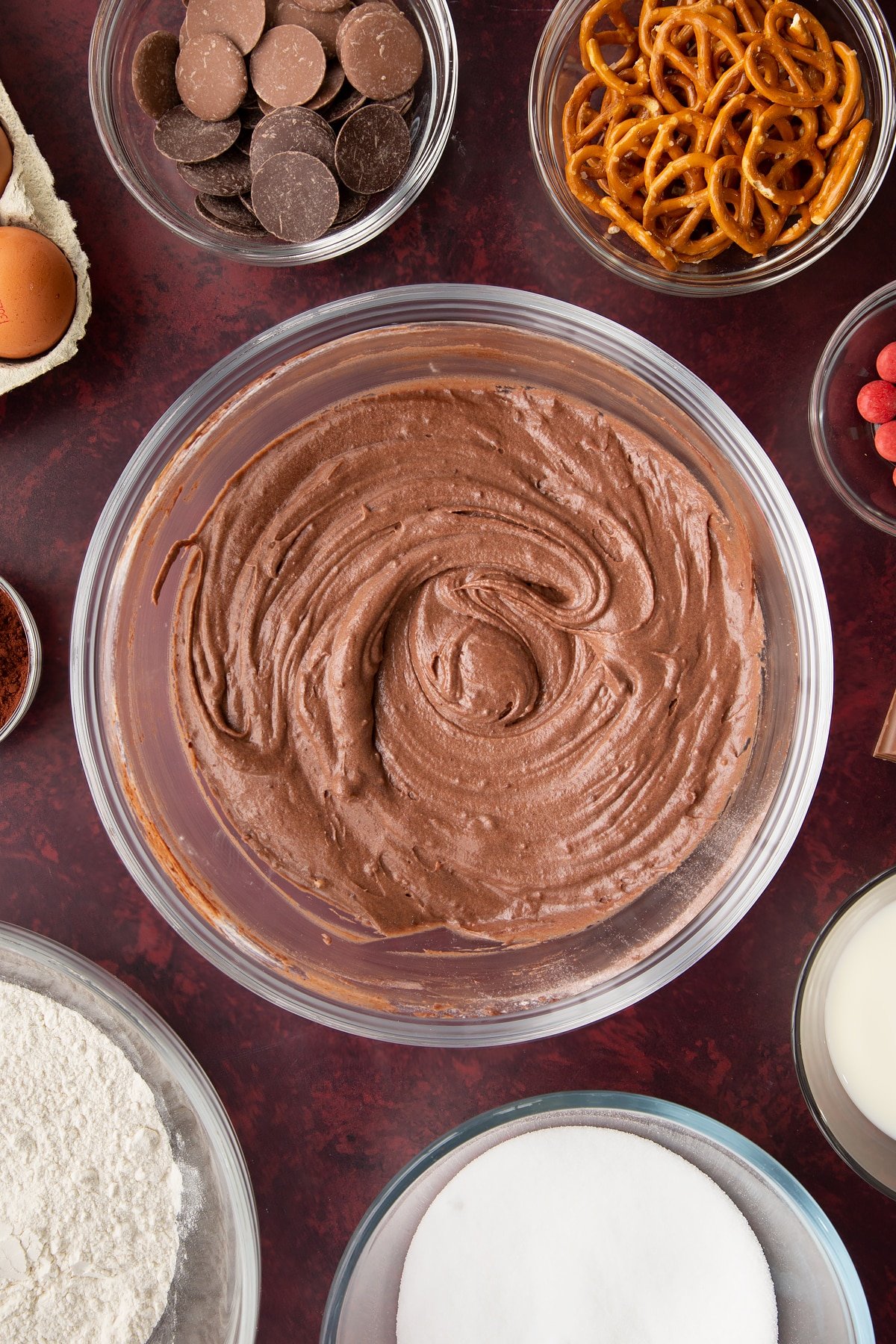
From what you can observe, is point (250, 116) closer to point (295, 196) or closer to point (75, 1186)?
point (295, 196)

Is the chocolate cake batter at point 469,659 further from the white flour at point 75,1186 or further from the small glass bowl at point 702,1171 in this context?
the white flour at point 75,1186

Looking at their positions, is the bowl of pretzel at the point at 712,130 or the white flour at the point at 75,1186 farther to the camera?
the white flour at the point at 75,1186

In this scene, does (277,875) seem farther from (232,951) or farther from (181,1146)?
(181,1146)

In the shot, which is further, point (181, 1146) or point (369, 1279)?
point (181, 1146)

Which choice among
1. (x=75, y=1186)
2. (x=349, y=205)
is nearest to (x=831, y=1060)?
(x=75, y=1186)

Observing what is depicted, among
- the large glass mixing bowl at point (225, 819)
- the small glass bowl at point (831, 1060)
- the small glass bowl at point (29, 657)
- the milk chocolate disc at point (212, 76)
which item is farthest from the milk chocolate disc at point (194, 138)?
the small glass bowl at point (831, 1060)

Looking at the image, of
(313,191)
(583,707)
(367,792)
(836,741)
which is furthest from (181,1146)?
(313,191)

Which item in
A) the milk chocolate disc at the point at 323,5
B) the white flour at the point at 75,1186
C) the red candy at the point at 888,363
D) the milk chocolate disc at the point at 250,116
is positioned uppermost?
the milk chocolate disc at the point at 323,5

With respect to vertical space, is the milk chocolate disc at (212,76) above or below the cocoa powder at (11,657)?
above
